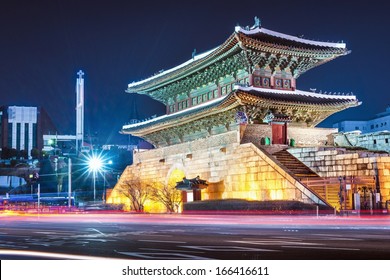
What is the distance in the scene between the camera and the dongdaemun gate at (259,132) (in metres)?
29.0

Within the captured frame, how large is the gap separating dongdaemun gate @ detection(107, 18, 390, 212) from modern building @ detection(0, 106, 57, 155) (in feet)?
295

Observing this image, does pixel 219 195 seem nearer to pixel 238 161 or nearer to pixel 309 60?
pixel 238 161

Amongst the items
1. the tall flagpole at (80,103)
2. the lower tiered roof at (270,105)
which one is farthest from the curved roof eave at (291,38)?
the tall flagpole at (80,103)

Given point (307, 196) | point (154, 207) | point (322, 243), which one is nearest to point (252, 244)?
point (322, 243)

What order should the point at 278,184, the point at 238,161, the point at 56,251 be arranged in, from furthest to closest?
the point at 238,161 < the point at 278,184 < the point at 56,251

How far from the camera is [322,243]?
12602mm

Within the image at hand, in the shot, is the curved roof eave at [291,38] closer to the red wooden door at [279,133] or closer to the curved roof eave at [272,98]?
the curved roof eave at [272,98]

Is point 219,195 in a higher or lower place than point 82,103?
lower

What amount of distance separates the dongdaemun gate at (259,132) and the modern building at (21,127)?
89800mm

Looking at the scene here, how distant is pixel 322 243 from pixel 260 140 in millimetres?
Answer: 24157

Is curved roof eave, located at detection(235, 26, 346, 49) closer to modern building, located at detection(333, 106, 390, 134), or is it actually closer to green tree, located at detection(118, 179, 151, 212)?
green tree, located at detection(118, 179, 151, 212)

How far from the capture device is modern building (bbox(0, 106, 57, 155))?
128 m

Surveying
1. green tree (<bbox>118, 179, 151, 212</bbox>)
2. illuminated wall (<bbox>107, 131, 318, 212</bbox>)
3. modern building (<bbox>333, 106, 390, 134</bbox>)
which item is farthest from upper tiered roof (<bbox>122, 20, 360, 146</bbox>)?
modern building (<bbox>333, 106, 390, 134</bbox>)

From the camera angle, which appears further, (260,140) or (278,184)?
(260,140)
